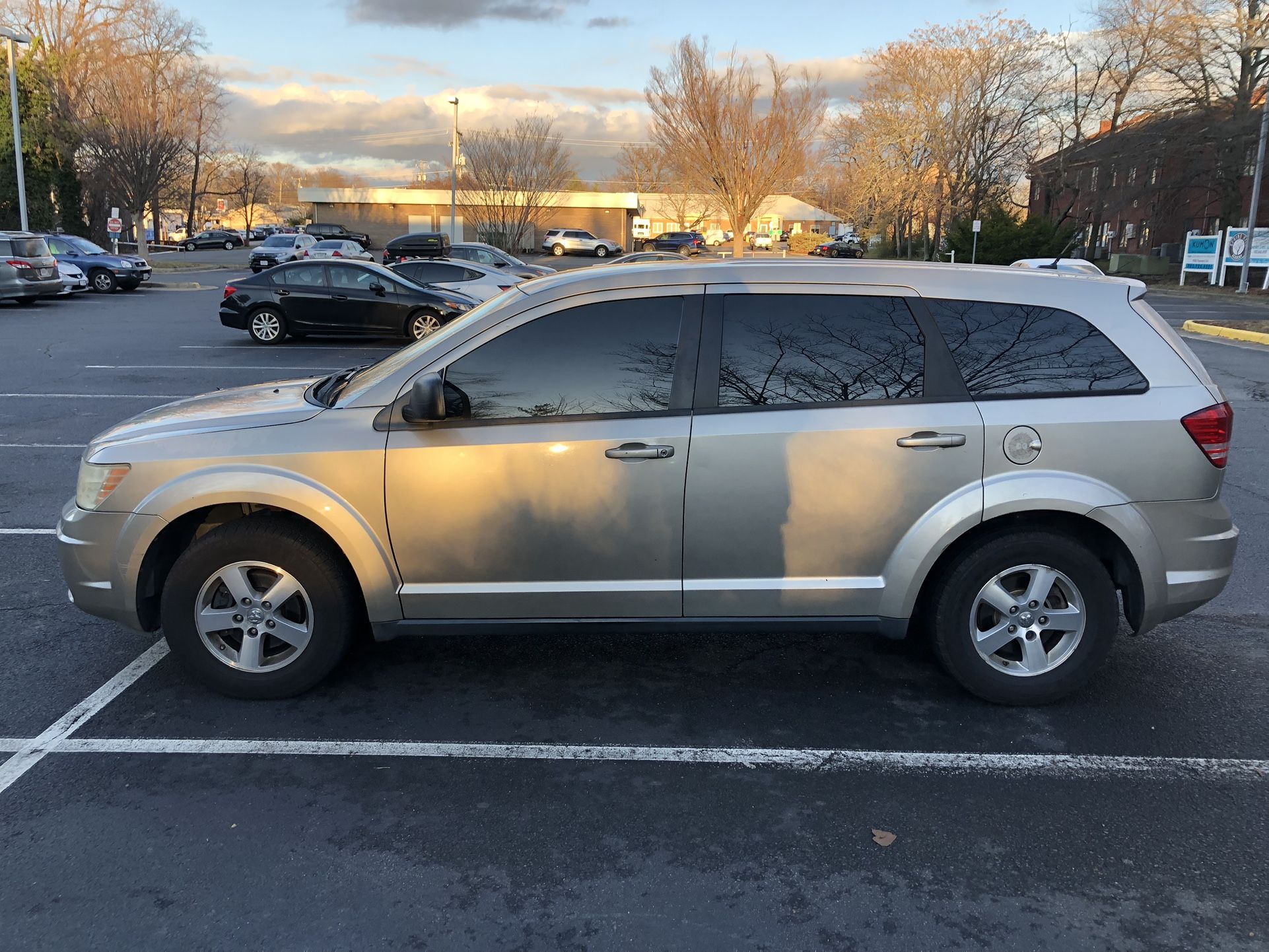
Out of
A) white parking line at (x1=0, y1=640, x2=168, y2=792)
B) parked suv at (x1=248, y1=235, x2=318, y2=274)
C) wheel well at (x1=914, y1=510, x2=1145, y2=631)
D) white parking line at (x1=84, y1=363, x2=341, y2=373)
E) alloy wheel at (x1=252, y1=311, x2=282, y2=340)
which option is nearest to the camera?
white parking line at (x1=0, y1=640, x2=168, y2=792)

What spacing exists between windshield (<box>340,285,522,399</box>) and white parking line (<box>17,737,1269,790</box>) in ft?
4.81

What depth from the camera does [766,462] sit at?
3859mm

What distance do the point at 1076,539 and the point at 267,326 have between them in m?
16.0

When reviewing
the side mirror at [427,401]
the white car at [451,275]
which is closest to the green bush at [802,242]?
the white car at [451,275]

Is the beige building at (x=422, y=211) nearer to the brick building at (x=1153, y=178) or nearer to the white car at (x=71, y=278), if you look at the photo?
the brick building at (x=1153, y=178)

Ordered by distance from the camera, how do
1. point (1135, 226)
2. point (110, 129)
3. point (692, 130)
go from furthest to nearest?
point (1135, 226) < point (110, 129) < point (692, 130)

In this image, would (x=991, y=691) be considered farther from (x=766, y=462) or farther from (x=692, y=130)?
(x=692, y=130)

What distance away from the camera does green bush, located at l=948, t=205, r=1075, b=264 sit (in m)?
39.2

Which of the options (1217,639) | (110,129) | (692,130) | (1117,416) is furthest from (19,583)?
(110,129)

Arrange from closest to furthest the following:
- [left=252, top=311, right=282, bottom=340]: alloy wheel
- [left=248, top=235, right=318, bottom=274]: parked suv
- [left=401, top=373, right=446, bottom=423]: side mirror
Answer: [left=401, top=373, right=446, bottom=423]: side mirror → [left=252, top=311, right=282, bottom=340]: alloy wheel → [left=248, top=235, right=318, bottom=274]: parked suv

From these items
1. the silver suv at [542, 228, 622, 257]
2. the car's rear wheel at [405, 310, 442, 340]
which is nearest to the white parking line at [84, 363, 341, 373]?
the car's rear wheel at [405, 310, 442, 340]

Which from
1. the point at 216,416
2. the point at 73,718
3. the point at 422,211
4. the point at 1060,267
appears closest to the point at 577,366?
the point at 216,416

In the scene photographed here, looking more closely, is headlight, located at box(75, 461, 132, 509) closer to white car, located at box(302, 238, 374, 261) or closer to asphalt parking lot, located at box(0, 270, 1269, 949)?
asphalt parking lot, located at box(0, 270, 1269, 949)

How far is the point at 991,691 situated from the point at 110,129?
43.3 m
